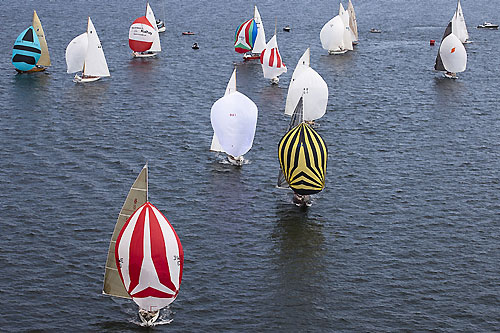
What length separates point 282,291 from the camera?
61.2m

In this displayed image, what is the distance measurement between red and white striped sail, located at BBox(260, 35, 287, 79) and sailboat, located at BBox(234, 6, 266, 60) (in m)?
15.1

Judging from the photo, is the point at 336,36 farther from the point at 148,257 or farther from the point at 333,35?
the point at 148,257

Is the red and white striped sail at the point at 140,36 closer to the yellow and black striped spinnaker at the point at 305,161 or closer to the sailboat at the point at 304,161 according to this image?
the sailboat at the point at 304,161

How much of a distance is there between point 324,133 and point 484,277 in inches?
1407

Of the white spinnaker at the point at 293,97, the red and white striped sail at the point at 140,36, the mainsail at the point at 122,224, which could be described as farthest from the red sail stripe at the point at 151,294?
the red and white striped sail at the point at 140,36

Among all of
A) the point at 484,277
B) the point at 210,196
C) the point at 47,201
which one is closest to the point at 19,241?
the point at 47,201

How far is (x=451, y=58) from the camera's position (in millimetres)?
121625

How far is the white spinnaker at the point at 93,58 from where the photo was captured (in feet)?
383

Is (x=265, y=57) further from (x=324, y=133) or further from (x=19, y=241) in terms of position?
(x=19, y=241)

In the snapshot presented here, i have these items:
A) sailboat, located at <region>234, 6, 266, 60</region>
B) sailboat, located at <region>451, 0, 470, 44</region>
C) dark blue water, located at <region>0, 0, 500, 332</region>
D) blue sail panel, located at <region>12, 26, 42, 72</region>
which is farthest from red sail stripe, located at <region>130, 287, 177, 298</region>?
sailboat, located at <region>451, 0, 470, 44</region>

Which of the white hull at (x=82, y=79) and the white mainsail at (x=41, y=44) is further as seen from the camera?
the white mainsail at (x=41, y=44)

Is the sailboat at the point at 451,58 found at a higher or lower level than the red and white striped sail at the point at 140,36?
lower

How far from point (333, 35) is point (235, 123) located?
56694 mm

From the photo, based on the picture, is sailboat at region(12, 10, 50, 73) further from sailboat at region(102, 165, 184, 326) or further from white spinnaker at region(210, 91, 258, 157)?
sailboat at region(102, 165, 184, 326)
